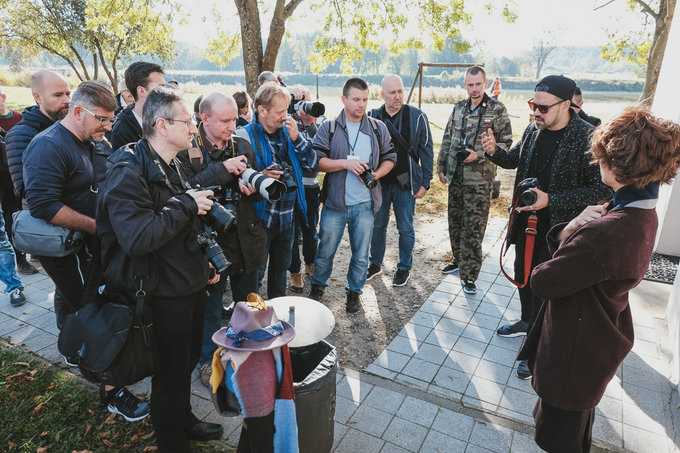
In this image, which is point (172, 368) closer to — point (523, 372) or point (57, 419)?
point (57, 419)

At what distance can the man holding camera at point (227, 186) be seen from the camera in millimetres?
2977

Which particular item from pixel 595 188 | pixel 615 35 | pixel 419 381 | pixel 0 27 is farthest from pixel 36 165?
pixel 0 27

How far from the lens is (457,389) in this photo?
3.28 m

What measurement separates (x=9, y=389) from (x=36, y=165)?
1.90 meters

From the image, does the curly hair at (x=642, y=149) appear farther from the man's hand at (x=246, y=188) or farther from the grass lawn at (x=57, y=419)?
the grass lawn at (x=57, y=419)

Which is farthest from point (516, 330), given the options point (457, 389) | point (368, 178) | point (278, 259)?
point (278, 259)

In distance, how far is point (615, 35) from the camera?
1484cm

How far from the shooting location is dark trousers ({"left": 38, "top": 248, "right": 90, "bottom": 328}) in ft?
10.2

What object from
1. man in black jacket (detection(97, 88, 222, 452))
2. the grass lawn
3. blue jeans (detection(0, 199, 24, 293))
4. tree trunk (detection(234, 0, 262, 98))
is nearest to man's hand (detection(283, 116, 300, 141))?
man in black jacket (detection(97, 88, 222, 452))

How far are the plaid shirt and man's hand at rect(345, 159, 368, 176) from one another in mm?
339

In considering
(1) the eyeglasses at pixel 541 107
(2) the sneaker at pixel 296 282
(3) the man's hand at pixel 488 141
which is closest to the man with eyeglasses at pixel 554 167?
(1) the eyeglasses at pixel 541 107

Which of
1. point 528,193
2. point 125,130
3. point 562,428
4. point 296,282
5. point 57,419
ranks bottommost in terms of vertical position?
point 57,419

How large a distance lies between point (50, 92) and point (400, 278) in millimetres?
3913

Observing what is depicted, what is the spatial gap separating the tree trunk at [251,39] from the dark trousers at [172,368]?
7886mm
